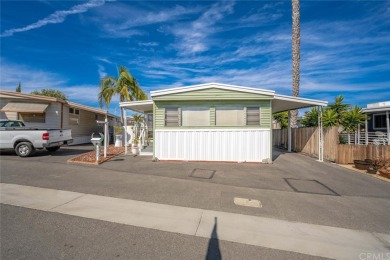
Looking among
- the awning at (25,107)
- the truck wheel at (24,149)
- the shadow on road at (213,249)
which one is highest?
the awning at (25,107)

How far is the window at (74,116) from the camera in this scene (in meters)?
16.9

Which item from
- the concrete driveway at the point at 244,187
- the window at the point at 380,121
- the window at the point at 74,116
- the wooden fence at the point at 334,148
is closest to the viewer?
the concrete driveway at the point at 244,187

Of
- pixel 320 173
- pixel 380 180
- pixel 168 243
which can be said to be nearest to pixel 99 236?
pixel 168 243

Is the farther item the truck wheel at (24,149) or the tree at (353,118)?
the tree at (353,118)

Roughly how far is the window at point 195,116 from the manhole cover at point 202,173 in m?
2.80

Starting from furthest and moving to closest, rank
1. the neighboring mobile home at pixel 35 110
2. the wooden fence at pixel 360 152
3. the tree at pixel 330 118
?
the neighboring mobile home at pixel 35 110
the tree at pixel 330 118
the wooden fence at pixel 360 152

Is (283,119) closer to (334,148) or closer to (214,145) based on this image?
(334,148)

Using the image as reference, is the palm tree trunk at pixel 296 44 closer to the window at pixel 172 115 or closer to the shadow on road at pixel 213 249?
the window at pixel 172 115

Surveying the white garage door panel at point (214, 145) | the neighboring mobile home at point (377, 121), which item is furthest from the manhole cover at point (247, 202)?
the neighboring mobile home at point (377, 121)

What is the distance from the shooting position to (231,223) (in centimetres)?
366

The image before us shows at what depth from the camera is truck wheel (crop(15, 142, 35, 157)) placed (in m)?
10.0

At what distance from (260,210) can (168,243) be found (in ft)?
7.33

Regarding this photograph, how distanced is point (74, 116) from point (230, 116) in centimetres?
1465

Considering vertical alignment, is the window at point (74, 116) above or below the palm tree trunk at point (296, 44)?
below
